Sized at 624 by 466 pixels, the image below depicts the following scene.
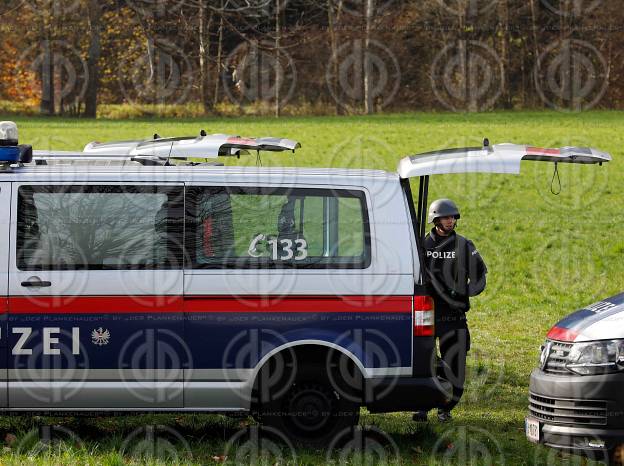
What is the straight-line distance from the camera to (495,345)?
1335 centimetres

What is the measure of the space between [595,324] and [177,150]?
3.48 m

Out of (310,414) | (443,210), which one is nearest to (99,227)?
(310,414)

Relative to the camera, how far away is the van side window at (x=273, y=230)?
8180 mm

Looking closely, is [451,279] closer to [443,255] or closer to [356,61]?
[443,255]

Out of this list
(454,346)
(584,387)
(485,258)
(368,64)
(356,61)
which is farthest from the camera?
(368,64)

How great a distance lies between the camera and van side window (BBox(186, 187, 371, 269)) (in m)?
8.18

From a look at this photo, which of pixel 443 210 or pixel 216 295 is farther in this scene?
pixel 443 210

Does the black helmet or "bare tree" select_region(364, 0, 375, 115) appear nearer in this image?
the black helmet

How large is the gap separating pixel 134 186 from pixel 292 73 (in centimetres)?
5207

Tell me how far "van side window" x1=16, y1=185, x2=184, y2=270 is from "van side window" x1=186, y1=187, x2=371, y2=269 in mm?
158

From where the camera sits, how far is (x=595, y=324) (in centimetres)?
752

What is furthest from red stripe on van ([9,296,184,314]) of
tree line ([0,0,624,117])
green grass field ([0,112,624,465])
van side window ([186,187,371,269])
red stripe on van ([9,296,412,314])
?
tree line ([0,0,624,117])

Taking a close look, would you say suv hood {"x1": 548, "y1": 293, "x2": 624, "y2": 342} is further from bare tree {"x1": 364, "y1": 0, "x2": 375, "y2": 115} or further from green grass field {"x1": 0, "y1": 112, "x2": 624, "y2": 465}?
bare tree {"x1": 364, "y1": 0, "x2": 375, "y2": 115}

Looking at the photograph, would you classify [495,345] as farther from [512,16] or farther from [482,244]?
[512,16]
